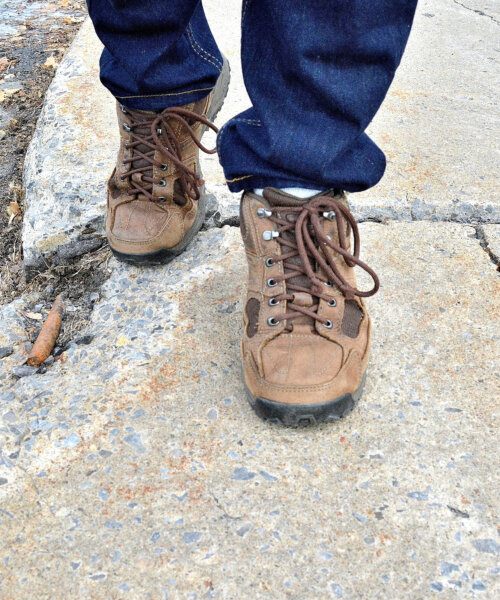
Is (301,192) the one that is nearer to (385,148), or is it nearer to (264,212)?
(264,212)

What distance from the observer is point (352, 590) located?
0.90m

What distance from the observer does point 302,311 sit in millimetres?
1183

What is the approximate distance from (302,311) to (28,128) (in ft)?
6.04

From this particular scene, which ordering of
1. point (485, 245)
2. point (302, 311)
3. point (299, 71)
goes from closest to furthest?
point (299, 71) → point (302, 311) → point (485, 245)

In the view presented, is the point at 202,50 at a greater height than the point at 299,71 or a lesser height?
lesser

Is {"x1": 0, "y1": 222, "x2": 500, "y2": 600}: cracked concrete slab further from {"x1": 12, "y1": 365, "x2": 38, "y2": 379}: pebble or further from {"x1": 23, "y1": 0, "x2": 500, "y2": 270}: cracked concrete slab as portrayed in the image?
{"x1": 23, "y1": 0, "x2": 500, "y2": 270}: cracked concrete slab

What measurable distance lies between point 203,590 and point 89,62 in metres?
2.38

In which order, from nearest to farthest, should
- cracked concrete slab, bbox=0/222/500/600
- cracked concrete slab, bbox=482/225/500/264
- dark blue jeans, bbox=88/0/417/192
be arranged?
cracked concrete slab, bbox=0/222/500/600
dark blue jeans, bbox=88/0/417/192
cracked concrete slab, bbox=482/225/500/264

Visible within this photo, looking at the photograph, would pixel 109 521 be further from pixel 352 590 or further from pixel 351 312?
pixel 351 312

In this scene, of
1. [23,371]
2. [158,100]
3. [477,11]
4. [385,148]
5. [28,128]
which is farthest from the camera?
[477,11]

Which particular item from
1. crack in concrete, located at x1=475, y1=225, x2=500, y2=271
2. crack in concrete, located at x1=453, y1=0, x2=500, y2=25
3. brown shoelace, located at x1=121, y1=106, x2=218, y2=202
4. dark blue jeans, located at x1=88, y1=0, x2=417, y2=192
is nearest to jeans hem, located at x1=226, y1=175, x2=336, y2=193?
dark blue jeans, located at x1=88, y1=0, x2=417, y2=192

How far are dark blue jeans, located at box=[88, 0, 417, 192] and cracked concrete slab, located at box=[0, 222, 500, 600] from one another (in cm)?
39

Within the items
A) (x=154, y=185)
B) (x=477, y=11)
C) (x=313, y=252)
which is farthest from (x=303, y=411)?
(x=477, y=11)

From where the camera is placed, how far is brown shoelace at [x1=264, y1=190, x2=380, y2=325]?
3.92 feet
